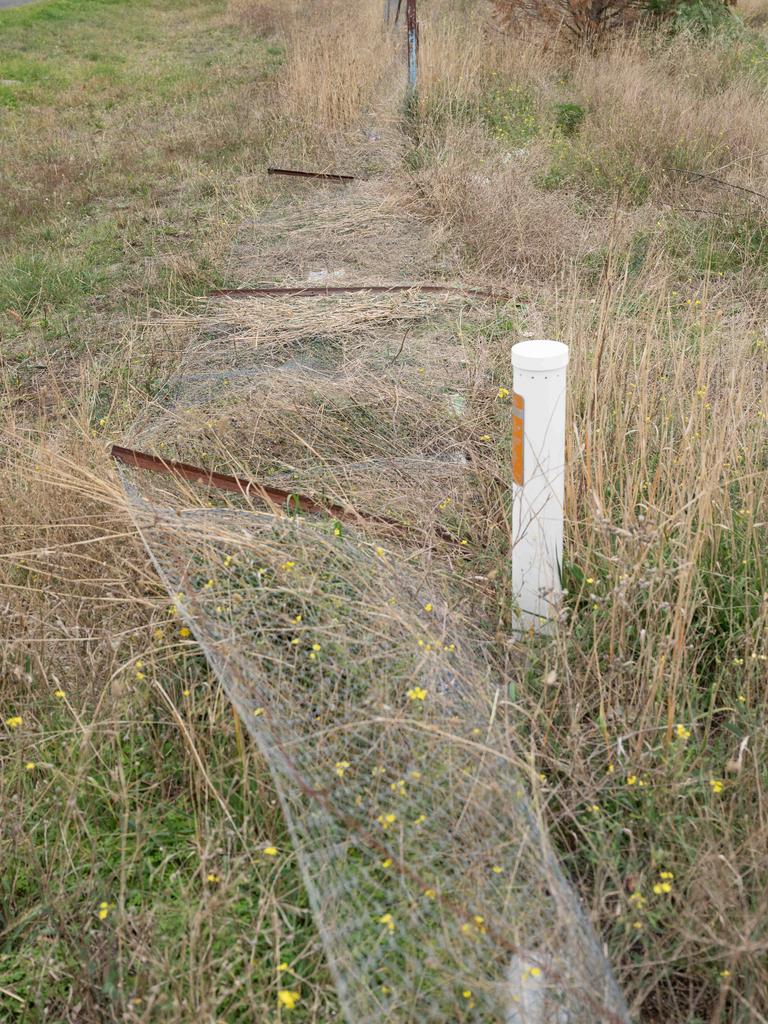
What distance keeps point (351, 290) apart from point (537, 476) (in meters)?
3.14

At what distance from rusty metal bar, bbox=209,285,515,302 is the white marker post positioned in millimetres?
2735

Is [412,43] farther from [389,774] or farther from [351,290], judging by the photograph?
[389,774]

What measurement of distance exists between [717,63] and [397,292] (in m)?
5.31

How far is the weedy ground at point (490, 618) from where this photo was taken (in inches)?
73.1

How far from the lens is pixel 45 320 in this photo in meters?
5.45

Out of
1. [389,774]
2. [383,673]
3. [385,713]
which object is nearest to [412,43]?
[383,673]

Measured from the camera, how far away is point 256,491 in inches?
120

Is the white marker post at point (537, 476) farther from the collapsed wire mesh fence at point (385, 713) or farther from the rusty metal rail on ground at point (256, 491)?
the rusty metal rail on ground at point (256, 491)

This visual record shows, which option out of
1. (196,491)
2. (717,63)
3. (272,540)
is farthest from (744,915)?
(717,63)

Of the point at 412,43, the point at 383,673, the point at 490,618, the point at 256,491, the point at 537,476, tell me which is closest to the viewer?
the point at 383,673

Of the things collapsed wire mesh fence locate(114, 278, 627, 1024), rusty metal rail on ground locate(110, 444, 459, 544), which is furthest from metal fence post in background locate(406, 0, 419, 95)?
rusty metal rail on ground locate(110, 444, 459, 544)

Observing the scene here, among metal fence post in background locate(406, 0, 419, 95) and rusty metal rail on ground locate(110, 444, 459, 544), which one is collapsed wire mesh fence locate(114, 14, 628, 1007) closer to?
rusty metal rail on ground locate(110, 444, 459, 544)

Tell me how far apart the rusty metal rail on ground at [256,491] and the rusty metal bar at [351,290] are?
217cm

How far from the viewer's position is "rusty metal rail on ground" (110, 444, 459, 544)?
2.96m
